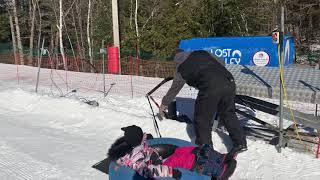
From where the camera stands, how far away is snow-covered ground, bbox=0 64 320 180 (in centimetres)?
592

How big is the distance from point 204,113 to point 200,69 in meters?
0.59

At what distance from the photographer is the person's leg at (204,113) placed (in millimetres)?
5723

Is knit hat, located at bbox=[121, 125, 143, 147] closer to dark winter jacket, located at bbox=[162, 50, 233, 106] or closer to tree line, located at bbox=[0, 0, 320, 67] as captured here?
dark winter jacket, located at bbox=[162, 50, 233, 106]

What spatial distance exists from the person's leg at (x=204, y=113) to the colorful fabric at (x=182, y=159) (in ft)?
2.44

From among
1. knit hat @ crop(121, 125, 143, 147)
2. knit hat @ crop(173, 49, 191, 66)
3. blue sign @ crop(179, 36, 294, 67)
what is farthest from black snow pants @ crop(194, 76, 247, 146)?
blue sign @ crop(179, 36, 294, 67)

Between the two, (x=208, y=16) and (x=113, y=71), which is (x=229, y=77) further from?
(x=208, y=16)

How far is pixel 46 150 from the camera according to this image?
716 cm

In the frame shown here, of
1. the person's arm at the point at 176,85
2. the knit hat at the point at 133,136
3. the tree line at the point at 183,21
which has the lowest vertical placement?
the knit hat at the point at 133,136

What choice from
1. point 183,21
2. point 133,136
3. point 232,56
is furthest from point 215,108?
point 183,21

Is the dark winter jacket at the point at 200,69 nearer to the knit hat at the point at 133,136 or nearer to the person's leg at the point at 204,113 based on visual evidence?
the person's leg at the point at 204,113

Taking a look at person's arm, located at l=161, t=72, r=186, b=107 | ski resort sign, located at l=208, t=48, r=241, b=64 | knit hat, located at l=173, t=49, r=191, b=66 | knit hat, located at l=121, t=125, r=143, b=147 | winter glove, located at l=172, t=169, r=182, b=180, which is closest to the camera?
winter glove, located at l=172, t=169, r=182, b=180

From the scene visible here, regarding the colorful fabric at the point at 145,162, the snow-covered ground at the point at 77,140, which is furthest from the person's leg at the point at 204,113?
the colorful fabric at the point at 145,162

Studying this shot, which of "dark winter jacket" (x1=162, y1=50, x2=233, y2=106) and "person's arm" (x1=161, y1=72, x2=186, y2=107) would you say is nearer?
"dark winter jacket" (x1=162, y1=50, x2=233, y2=106)

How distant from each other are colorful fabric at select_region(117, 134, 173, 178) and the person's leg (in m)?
1.27
